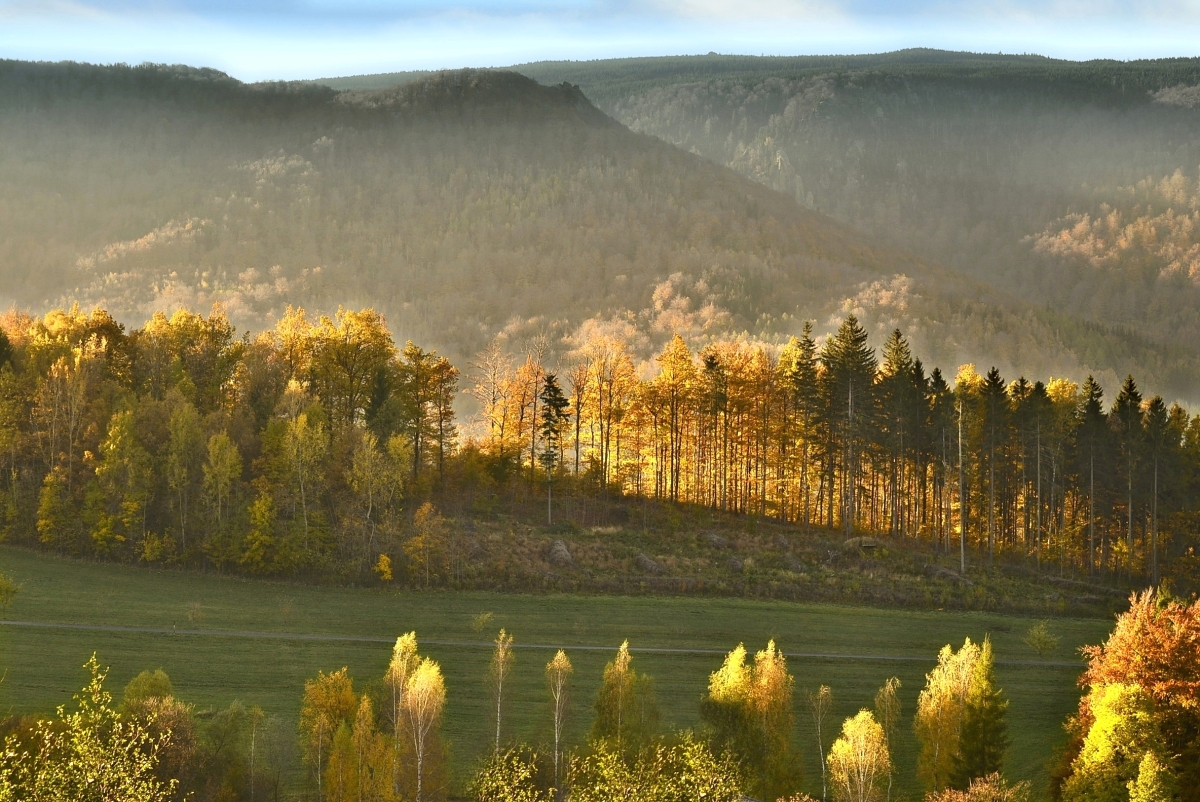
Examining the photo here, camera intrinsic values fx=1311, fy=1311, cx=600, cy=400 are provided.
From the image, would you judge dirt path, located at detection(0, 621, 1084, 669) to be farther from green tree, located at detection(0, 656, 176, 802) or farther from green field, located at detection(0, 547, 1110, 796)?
green tree, located at detection(0, 656, 176, 802)

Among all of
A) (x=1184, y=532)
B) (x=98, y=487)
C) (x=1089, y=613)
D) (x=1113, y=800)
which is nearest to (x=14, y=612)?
(x=98, y=487)

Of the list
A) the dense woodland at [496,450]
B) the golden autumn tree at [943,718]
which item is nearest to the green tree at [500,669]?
the golden autumn tree at [943,718]

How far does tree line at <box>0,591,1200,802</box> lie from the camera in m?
48.8

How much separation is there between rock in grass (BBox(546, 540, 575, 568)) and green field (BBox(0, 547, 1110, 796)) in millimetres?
4716

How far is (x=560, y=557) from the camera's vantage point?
8694cm

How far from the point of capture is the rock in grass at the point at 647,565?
8669cm

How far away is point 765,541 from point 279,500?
34.2 meters

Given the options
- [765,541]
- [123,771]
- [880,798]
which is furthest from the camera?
[765,541]

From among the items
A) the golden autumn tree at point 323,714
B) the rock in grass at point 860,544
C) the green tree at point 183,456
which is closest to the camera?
the golden autumn tree at point 323,714

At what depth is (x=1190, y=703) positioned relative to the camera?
5141 cm

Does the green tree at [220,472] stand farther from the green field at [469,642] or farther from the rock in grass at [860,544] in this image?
the rock in grass at [860,544]

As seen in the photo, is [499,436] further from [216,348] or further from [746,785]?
[746,785]

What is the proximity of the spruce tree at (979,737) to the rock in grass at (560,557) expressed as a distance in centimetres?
3639

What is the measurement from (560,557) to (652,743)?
109ft
